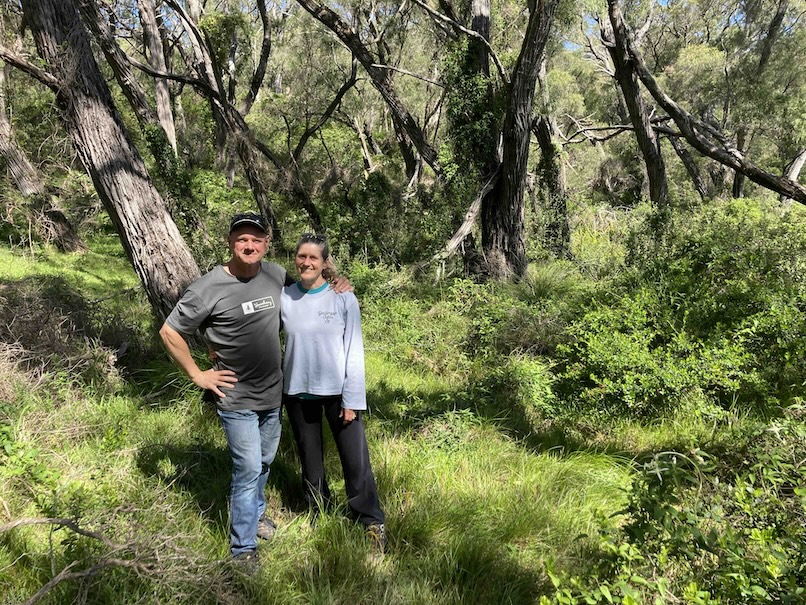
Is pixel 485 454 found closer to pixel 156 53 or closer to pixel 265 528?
pixel 265 528

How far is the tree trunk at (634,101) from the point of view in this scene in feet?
22.6

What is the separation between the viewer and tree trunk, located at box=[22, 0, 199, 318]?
4066 mm

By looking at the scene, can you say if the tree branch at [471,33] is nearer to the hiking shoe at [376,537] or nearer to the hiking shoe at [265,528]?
the hiking shoe at [376,537]

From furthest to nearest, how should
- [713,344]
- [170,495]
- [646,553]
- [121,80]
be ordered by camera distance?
[121,80] → [713,344] → [170,495] → [646,553]

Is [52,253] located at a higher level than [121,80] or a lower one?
lower

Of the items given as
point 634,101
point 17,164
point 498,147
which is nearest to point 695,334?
point 498,147

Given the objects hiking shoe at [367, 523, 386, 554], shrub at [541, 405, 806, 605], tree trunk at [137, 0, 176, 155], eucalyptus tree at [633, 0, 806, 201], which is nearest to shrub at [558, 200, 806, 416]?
shrub at [541, 405, 806, 605]

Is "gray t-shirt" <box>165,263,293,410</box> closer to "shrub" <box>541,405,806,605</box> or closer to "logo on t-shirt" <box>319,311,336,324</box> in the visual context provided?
"logo on t-shirt" <box>319,311,336,324</box>

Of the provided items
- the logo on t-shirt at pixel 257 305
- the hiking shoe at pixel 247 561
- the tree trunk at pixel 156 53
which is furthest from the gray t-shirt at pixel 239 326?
the tree trunk at pixel 156 53

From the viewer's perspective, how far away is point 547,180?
9.40 meters

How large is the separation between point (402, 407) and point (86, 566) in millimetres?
2387

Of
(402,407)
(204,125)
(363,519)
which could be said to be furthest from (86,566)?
(204,125)

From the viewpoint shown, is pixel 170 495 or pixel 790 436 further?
pixel 170 495

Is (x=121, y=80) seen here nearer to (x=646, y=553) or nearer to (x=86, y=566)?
(x=86, y=566)
